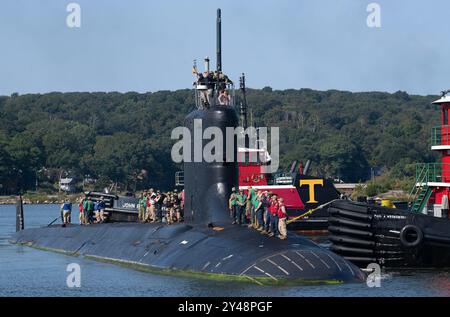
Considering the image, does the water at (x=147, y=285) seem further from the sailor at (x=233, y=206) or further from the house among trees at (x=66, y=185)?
the house among trees at (x=66, y=185)

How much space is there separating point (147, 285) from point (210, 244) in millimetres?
2273

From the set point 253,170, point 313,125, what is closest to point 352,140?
point 313,125

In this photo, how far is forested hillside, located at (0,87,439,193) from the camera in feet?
428

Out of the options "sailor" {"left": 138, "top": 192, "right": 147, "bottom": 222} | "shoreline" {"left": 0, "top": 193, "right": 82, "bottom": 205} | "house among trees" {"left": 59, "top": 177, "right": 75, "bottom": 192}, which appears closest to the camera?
"sailor" {"left": 138, "top": 192, "right": 147, "bottom": 222}

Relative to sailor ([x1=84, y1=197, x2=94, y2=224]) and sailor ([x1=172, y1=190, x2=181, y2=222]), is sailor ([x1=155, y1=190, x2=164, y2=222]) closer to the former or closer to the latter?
sailor ([x1=172, y1=190, x2=181, y2=222])

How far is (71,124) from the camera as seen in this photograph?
604 ft

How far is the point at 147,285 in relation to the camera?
94.6 feet

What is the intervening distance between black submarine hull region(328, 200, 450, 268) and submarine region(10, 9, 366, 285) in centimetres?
464

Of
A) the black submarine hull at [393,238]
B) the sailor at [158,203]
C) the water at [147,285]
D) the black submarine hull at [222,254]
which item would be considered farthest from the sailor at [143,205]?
the black submarine hull at [393,238]

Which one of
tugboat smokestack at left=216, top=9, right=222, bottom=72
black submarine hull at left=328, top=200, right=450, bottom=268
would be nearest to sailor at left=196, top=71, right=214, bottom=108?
tugboat smokestack at left=216, top=9, right=222, bottom=72

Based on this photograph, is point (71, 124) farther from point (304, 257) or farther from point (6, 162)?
point (304, 257)

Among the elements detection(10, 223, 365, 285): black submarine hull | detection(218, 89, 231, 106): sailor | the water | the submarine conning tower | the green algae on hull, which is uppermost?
detection(218, 89, 231, 106): sailor
